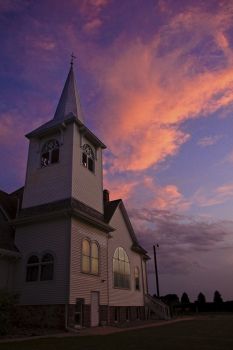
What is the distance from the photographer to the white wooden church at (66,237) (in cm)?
2158

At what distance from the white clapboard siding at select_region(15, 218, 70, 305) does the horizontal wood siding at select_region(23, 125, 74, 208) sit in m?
2.34

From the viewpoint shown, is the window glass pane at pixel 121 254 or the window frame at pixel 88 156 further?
the window glass pane at pixel 121 254

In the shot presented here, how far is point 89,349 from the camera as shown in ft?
38.1

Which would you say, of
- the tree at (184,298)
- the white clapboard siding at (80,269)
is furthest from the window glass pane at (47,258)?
the tree at (184,298)

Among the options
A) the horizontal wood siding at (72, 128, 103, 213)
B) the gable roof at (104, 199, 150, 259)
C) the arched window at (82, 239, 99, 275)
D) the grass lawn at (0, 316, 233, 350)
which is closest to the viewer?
the grass lawn at (0, 316, 233, 350)

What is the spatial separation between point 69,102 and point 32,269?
1584 centimetres

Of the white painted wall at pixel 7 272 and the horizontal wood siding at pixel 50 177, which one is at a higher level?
the horizontal wood siding at pixel 50 177

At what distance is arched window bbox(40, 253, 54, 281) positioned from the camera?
863 inches

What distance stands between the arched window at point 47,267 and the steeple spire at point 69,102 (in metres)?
12.4

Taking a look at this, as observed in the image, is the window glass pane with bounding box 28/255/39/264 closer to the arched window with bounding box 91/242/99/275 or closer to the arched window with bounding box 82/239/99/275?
the arched window with bounding box 82/239/99/275

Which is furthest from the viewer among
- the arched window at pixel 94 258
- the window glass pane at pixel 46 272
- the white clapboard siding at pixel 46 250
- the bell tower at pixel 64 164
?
the bell tower at pixel 64 164

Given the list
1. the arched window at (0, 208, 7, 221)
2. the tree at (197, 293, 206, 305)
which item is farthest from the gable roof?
the tree at (197, 293, 206, 305)

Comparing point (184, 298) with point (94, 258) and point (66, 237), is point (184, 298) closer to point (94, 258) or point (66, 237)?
point (94, 258)

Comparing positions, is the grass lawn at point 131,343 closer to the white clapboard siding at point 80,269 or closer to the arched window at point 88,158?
the white clapboard siding at point 80,269
